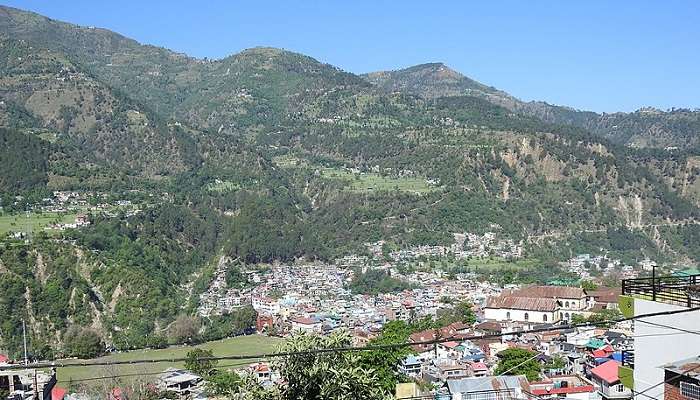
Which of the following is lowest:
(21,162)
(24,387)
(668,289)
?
(24,387)

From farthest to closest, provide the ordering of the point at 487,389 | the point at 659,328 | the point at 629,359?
the point at 487,389 < the point at 629,359 < the point at 659,328

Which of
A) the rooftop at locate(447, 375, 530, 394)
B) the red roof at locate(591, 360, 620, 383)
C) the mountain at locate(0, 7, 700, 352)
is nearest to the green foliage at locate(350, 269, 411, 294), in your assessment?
the mountain at locate(0, 7, 700, 352)

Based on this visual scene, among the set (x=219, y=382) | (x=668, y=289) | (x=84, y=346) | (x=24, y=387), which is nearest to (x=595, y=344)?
(x=219, y=382)

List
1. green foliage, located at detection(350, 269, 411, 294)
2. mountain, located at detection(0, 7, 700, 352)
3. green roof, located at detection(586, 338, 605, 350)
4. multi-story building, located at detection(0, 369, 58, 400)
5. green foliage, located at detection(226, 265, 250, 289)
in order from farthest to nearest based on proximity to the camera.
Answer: green foliage, located at detection(226, 265, 250, 289) → green foliage, located at detection(350, 269, 411, 294) → mountain, located at detection(0, 7, 700, 352) → green roof, located at detection(586, 338, 605, 350) → multi-story building, located at detection(0, 369, 58, 400)

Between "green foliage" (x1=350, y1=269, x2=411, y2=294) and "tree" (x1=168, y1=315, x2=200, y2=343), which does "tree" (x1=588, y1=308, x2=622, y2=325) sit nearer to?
"tree" (x1=168, y1=315, x2=200, y2=343)

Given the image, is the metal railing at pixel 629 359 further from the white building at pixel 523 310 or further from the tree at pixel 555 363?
the white building at pixel 523 310

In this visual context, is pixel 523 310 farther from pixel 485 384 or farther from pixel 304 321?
pixel 485 384
